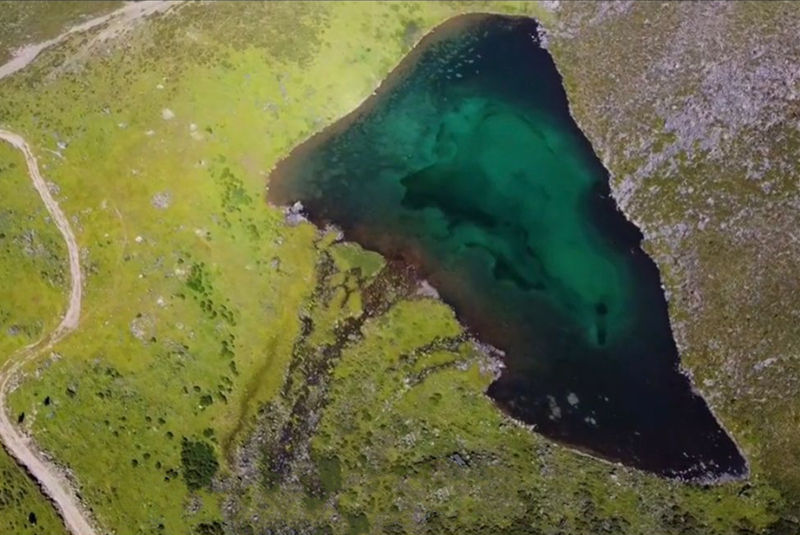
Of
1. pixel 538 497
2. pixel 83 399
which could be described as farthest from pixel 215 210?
pixel 538 497

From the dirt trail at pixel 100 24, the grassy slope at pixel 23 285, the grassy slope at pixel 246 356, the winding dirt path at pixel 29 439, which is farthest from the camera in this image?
the dirt trail at pixel 100 24

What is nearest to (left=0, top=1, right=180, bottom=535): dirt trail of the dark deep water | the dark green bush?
the dark green bush

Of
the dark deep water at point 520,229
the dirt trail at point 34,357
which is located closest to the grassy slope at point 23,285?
the dirt trail at point 34,357

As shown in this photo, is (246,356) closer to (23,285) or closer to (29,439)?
(29,439)

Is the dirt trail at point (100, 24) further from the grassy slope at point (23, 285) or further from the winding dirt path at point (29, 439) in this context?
the winding dirt path at point (29, 439)

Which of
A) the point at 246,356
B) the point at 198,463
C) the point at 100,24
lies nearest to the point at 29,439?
the point at 198,463

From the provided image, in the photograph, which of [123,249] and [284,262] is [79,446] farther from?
[284,262]
